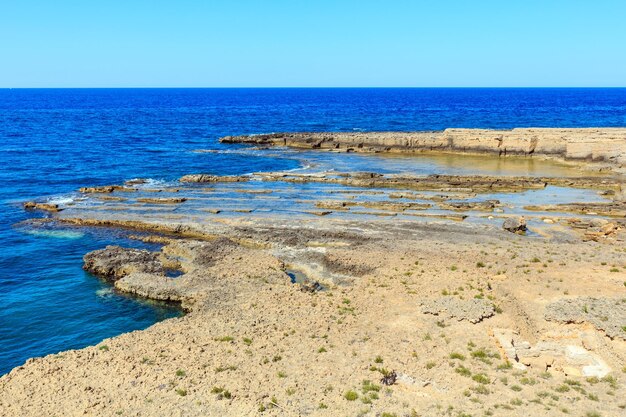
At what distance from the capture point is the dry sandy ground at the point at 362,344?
18781mm

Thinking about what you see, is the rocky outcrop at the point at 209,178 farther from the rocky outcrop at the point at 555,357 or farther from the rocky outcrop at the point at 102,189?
the rocky outcrop at the point at 555,357

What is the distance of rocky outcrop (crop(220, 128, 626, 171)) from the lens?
72.1 m

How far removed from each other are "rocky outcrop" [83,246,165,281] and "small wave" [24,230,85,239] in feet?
24.4

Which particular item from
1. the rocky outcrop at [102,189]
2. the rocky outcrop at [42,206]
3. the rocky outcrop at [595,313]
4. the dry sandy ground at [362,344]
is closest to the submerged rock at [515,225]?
the dry sandy ground at [362,344]

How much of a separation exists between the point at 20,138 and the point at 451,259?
97524 mm

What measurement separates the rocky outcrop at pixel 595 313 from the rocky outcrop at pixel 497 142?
5002 centimetres

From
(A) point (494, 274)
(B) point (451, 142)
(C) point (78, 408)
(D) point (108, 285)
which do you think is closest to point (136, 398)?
(C) point (78, 408)

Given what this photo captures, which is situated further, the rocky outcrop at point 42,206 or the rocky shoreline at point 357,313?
the rocky outcrop at point 42,206

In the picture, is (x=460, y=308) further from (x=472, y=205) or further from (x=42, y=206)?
(x=42, y=206)

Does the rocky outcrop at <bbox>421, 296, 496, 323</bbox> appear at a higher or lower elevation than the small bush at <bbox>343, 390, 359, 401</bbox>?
higher

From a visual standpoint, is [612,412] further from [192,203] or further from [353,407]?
[192,203]

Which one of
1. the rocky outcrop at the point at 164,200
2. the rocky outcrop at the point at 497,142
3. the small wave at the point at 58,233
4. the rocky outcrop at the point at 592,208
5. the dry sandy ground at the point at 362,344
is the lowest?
the small wave at the point at 58,233

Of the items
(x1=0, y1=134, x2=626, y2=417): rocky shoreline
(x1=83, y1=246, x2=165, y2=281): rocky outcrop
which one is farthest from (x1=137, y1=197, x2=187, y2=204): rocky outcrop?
(x1=83, y1=246, x2=165, y2=281): rocky outcrop

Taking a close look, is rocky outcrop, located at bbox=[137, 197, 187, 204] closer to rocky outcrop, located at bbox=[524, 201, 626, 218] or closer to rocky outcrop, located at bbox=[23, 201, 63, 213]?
rocky outcrop, located at bbox=[23, 201, 63, 213]
